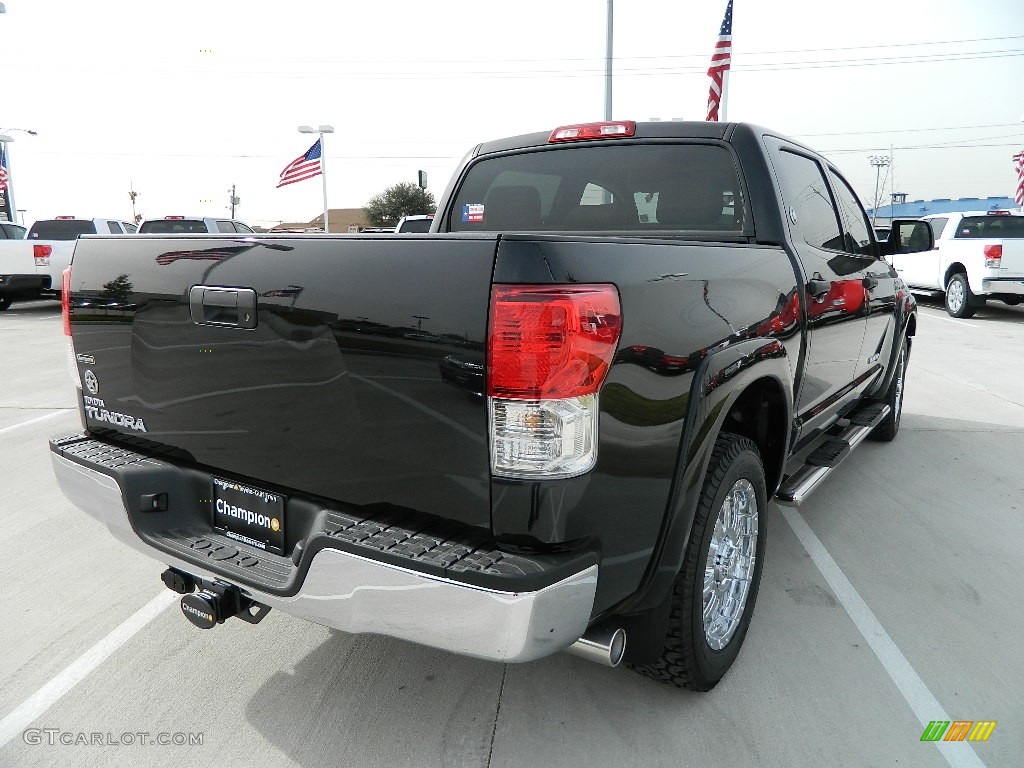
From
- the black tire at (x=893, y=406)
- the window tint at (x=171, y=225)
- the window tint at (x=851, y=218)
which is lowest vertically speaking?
the black tire at (x=893, y=406)

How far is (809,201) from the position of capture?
11.9 feet

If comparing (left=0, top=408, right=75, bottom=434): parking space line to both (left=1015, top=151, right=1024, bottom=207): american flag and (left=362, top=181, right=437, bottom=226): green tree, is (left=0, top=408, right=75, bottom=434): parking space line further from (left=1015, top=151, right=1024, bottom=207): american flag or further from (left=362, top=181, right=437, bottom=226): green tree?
(left=362, top=181, right=437, bottom=226): green tree

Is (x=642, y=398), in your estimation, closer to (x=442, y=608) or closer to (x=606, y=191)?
(x=442, y=608)

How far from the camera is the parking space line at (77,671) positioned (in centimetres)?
245

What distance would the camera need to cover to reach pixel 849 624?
307cm

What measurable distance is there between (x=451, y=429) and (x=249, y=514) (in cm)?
81

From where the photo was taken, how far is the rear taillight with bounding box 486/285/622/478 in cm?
175

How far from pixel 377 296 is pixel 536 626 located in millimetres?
896

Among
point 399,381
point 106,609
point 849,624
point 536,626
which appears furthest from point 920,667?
point 106,609

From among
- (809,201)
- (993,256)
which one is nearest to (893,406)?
(809,201)

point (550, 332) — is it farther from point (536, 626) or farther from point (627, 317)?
point (536, 626)

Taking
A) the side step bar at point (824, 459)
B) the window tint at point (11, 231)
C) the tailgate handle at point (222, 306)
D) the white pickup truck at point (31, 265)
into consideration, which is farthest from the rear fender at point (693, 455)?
the window tint at point (11, 231)

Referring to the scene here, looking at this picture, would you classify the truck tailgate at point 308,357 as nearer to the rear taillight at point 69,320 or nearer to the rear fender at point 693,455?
the rear taillight at point 69,320

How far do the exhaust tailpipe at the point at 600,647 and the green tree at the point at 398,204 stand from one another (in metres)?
64.1
